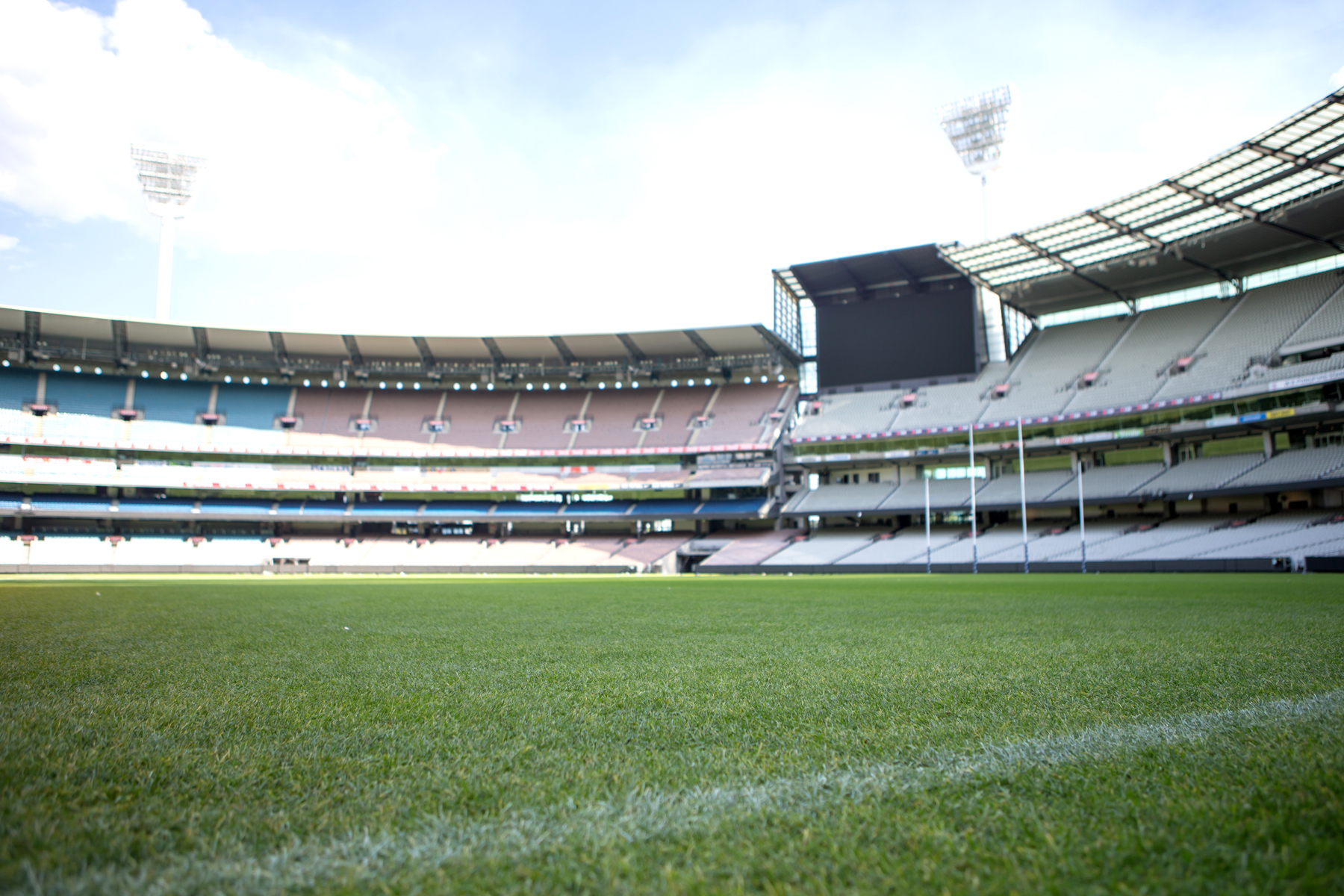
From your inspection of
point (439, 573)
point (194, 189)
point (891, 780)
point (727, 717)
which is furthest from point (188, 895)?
point (194, 189)

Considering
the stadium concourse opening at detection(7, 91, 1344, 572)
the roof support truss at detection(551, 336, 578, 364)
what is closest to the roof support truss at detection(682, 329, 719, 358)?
the stadium concourse opening at detection(7, 91, 1344, 572)

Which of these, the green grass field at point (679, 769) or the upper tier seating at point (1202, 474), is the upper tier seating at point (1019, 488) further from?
the green grass field at point (679, 769)

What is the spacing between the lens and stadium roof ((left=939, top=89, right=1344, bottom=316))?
29.5 metres

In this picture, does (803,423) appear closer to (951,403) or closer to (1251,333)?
(951,403)

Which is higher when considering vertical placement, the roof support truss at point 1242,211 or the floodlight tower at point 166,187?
the floodlight tower at point 166,187

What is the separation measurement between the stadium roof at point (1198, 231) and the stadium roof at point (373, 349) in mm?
16342

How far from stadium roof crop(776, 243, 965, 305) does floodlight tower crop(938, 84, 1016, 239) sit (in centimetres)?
406

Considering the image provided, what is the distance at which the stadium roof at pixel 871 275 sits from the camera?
46.0 metres

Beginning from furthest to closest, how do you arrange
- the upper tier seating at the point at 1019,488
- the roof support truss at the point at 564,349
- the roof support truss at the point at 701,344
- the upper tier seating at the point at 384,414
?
1. the roof support truss at the point at 564,349
2. the roof support truss at the point at 701,344
3. the upper tier seating at the point at 384,414
4. the upper tier seating at the point at 1019,488

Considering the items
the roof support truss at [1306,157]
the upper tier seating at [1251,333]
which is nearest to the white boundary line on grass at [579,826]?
the roof support truss at [1306,157]

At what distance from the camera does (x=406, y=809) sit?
2.32 metres

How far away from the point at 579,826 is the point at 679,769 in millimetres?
650

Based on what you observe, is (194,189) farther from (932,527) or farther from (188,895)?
(188,895)

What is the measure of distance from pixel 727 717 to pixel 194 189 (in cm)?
6232
